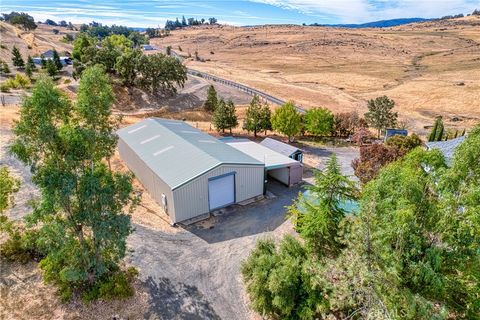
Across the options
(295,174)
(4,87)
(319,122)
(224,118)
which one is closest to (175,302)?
(295,174)

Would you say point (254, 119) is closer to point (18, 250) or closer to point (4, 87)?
point (18, 250)

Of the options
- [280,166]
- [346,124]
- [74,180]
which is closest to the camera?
[74,180]

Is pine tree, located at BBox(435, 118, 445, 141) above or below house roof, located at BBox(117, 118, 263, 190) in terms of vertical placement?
below

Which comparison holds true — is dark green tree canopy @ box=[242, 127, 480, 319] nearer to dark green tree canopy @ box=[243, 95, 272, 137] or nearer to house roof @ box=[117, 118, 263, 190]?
house roof @ box=[117, 118, 263, 190]

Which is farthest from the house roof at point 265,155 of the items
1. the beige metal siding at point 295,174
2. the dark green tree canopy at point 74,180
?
the dark green tree canopy at point 74,180

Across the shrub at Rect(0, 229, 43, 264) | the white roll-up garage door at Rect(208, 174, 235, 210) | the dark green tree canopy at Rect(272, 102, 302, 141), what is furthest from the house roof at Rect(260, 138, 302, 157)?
the shrub at Rect(0, 229, 43, 264)

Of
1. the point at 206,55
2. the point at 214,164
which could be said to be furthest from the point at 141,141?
the point at 206,55

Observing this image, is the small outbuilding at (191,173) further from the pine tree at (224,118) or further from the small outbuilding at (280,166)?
the pine tree at (224,118)
